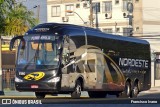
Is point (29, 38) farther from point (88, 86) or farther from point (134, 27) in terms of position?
point (134, 27)

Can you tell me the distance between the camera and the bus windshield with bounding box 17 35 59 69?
85.7 feet

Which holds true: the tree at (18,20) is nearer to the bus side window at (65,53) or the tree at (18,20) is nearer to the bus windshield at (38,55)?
the bus windshield at (38,55)

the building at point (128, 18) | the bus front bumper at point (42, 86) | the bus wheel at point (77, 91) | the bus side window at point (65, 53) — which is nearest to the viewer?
the bus front bumper at point (42, 86)

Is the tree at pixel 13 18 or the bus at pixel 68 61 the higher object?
the tree at pixel 13 18

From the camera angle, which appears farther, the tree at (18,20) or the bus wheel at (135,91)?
the tree at (18,20)

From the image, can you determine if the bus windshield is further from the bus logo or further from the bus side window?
the bus side window

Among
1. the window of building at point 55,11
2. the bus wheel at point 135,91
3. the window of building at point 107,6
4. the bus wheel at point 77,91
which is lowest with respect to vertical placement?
the bus wheel at point 135,91

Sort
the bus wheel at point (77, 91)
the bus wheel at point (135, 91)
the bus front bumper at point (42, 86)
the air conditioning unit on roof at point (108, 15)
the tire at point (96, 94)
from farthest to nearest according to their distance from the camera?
the air conditioning unit on roof at point (108, 15)
the bus wheel at point (135, 91)
the tire at point (96, 94)
the bus wheel at point (77, 91)
the bus front bumper at point (42, 86)

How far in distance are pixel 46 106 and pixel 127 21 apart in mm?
58679

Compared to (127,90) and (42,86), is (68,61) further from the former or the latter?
(127,90)

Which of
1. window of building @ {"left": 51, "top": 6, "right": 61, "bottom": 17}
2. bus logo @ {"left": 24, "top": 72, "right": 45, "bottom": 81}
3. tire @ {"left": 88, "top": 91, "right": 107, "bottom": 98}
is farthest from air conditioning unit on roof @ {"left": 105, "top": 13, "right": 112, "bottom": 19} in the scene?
bus logo @ {"left": 24, "top": 72, "right": 45, "bottom": 81}

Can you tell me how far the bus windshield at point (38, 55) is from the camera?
85.7 feet

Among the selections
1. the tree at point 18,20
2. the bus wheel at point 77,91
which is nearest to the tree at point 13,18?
the tree at point 18,20

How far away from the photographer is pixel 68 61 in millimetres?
26656
